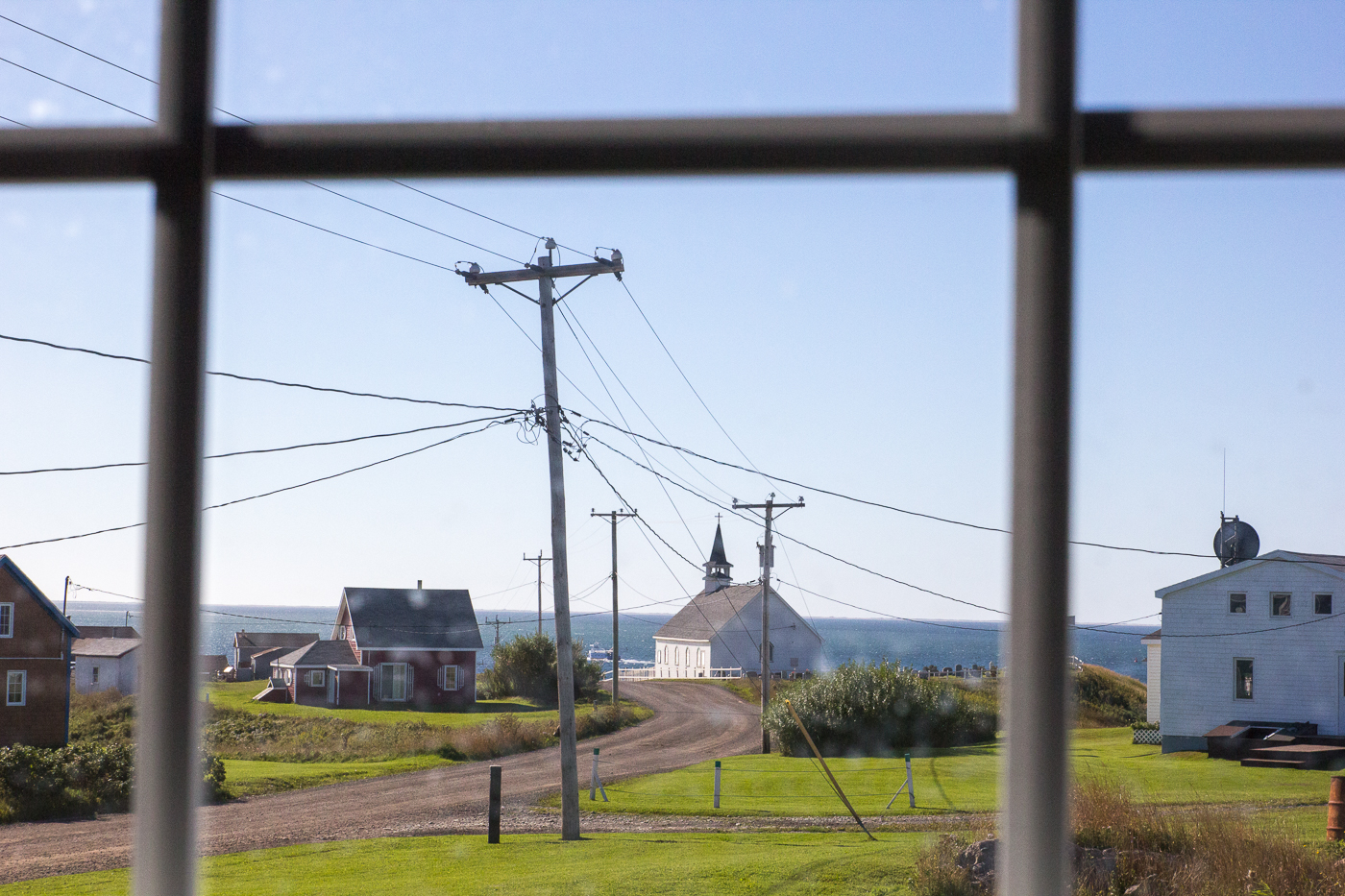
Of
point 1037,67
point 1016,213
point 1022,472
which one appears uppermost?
point 1037,67

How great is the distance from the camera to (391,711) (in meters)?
24.2

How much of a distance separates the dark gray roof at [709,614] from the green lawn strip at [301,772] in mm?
22912

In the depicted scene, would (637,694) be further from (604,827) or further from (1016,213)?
(1016,213)

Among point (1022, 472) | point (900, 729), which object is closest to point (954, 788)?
point (900, 729)

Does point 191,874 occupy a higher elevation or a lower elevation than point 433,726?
higher

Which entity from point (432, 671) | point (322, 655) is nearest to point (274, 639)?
point (322, 655)

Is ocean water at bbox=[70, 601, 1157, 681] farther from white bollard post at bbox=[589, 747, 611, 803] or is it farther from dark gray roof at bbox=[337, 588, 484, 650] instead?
white bollard post at bbox=[589, 747, 611, 803]

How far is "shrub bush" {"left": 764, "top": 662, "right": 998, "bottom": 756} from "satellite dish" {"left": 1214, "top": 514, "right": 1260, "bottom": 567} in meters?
12.5

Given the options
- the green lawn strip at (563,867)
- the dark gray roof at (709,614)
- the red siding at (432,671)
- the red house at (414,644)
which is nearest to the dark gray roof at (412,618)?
the red house at (414,644)

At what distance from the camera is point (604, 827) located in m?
13.0

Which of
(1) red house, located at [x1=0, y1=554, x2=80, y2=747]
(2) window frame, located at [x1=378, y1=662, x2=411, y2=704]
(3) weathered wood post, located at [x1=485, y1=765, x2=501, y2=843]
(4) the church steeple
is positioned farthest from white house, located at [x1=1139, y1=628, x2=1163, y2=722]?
(4) the church steeple

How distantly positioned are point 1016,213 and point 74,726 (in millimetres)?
12031

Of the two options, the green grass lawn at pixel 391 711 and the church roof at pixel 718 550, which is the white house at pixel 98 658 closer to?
the green grass lawn at pixel 391 711

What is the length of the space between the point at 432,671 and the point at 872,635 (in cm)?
1878
